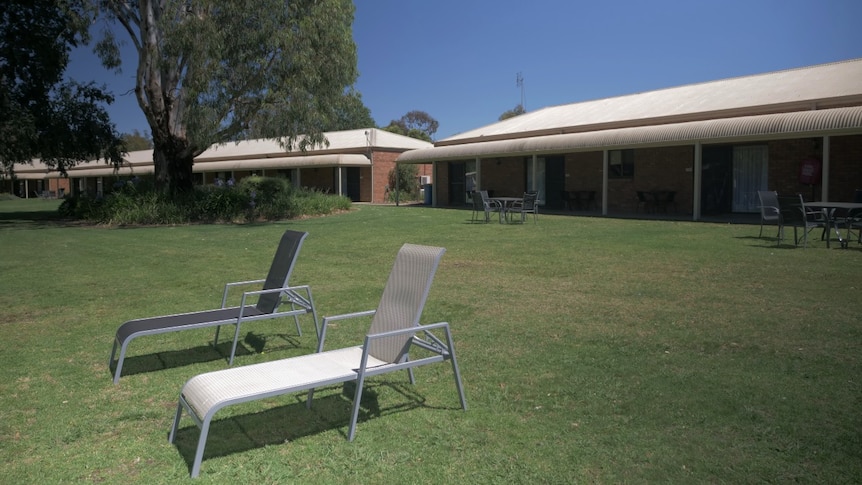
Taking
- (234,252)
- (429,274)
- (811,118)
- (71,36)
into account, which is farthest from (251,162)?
(429,274)

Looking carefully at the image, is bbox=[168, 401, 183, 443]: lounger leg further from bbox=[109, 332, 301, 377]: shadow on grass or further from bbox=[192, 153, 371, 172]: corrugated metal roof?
Answer: bbox=[192, 153, 371, 172]: corrugated metal roof

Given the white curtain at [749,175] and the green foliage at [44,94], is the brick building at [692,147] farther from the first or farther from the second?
the green foliage at [44,94]

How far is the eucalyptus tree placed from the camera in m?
19.4

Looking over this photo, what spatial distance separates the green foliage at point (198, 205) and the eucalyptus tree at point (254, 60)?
2015mm

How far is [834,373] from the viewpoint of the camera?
4.77m

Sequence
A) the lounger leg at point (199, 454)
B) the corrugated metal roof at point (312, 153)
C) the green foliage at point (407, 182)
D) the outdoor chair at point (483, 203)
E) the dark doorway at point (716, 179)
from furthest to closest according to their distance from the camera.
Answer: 1. the green foliage at point (407, 182)
2. the corrugated metal roof at point (312, 153)
3. the dark doorway at point (716, 179)
4. the outdoor chair at point (483, 203)
5. the lounger leg at point (199, 454)

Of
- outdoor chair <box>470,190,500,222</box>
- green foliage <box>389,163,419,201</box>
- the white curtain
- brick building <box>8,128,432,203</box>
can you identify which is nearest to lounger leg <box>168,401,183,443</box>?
outdoor chair <box>470,190,500,222</box>

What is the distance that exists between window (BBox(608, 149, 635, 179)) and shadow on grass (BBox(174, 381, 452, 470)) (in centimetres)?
2089

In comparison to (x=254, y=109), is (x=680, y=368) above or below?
below

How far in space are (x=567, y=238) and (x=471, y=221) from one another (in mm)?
5942

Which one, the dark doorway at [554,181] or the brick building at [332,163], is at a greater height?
the brick building at [332,163]

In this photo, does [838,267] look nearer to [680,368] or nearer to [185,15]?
[680,368]

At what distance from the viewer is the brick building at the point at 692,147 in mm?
18344

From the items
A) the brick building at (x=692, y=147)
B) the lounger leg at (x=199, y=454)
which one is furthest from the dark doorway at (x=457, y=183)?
the lounger leg at (x=199, y=454)
